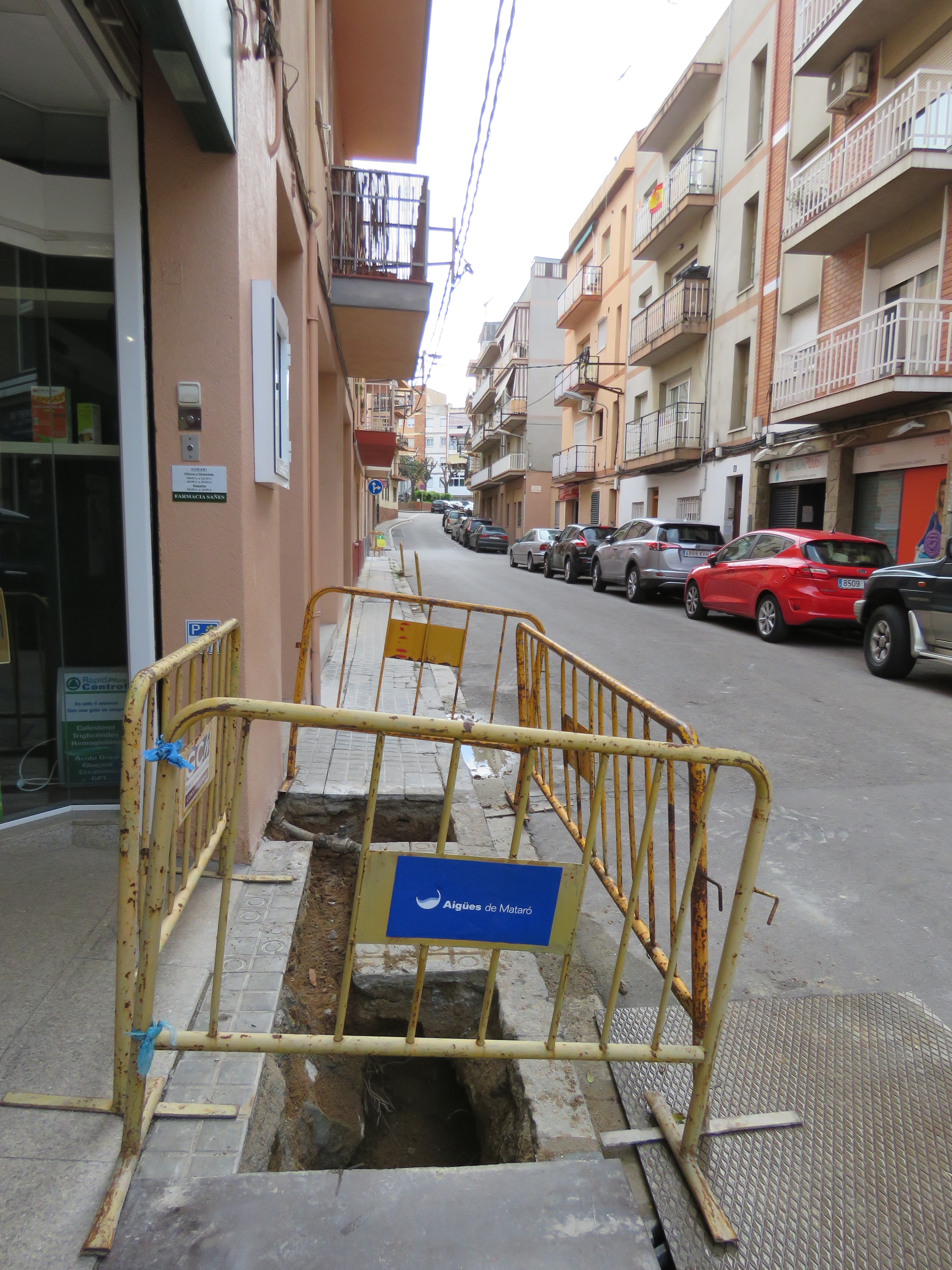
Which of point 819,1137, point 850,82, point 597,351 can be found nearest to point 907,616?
point 819,1137

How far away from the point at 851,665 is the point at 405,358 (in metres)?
6.62

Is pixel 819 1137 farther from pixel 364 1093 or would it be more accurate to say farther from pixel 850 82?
pixel 850 82

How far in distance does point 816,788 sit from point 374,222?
7041 millimetres

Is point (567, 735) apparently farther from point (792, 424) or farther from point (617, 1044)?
point (792, 424)

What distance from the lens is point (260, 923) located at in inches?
→ 123

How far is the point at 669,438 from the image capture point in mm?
21141

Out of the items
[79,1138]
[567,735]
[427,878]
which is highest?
[567,735]

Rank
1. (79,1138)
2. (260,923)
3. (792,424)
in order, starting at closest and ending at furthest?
(79,1138) < (260,923) < (792,424)

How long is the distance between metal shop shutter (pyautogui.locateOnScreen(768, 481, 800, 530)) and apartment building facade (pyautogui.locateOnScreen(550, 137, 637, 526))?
31.5 ft

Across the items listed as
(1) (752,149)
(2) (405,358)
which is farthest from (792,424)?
(2) (405,358)

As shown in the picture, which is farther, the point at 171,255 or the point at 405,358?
the point at 405,358

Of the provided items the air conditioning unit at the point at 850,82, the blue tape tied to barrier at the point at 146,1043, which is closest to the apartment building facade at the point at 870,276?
the air conditioning unit at the point at 850,82

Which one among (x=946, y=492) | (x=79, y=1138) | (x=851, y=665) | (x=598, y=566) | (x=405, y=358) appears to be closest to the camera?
(x=79, y=1138)

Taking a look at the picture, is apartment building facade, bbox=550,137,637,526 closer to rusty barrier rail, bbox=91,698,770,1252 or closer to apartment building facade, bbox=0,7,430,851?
apartment building facade, bbox=0,7,430,851
